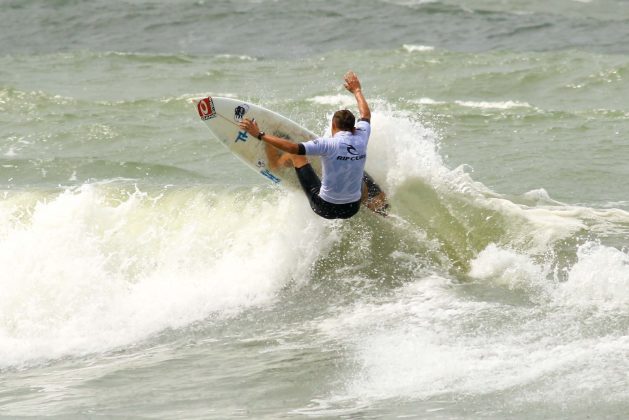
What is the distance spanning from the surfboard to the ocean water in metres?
0.30

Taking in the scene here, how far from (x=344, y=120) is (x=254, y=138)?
187cm

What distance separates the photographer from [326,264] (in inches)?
448

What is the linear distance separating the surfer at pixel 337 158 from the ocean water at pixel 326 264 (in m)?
0.87

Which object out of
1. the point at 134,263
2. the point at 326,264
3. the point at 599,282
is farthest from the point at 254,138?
the point at 599,282

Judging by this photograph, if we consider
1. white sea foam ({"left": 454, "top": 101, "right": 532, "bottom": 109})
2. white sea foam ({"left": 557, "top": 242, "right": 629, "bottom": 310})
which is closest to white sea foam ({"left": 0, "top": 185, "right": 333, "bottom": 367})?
white sea foam ({"left": 557, "top": 242, "right": 629, "bottom": 310})

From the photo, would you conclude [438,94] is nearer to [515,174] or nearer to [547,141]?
[547,141]

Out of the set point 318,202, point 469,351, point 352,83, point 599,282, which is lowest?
point 469,351

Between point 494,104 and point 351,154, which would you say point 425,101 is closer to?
point 494,104

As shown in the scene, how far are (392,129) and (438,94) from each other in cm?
1002

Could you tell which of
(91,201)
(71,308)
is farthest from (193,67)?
(71,308)

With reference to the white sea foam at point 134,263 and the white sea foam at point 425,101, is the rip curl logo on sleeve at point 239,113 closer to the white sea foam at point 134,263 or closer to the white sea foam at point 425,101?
the white sea foam at point 134,263

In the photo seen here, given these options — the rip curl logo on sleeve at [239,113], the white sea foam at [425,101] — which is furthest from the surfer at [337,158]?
the white sea foam at [425,101]

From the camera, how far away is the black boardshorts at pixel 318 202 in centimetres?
1038

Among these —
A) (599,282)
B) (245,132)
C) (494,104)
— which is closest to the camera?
(599,282)
